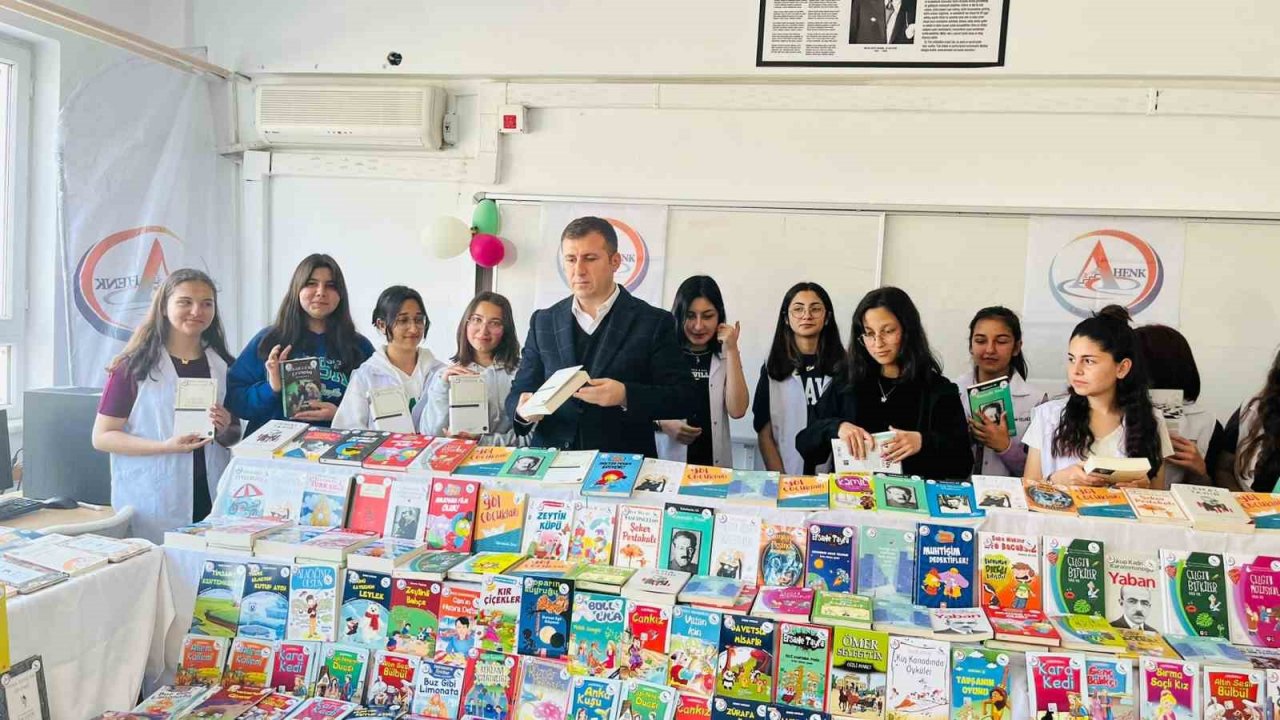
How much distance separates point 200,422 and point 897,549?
7.92 feet

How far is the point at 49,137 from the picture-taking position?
3.70 m

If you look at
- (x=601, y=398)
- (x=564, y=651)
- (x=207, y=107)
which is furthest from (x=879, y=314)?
(x=207, y=107)

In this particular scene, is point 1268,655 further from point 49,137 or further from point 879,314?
point 49,137

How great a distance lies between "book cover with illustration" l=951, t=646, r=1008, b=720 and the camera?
5.76 ft

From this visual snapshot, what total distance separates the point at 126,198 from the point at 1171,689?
4.37 meters

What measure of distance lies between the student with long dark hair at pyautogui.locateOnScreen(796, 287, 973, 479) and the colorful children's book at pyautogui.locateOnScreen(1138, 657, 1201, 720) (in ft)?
3.47

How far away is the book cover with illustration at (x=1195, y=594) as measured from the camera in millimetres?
1860

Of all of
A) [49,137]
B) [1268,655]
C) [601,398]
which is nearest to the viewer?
[1268,655]

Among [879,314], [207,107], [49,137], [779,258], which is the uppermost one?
[207,107]

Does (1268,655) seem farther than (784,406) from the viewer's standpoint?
No

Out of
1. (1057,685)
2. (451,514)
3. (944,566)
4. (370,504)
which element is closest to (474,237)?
(370,504)

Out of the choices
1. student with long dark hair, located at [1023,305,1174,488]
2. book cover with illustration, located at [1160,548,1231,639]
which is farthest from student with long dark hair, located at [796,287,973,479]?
book cover with illustration, located at [1160,548,1231,639]

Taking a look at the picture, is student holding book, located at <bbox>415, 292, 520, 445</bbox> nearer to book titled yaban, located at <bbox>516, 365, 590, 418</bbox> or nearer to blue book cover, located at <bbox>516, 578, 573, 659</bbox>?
book titled yaban, located at <bbox>516, 365, 590, 418</bbox>

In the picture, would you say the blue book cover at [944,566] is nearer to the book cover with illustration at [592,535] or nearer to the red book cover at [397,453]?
A: the book cover with illustration at [592,535]
